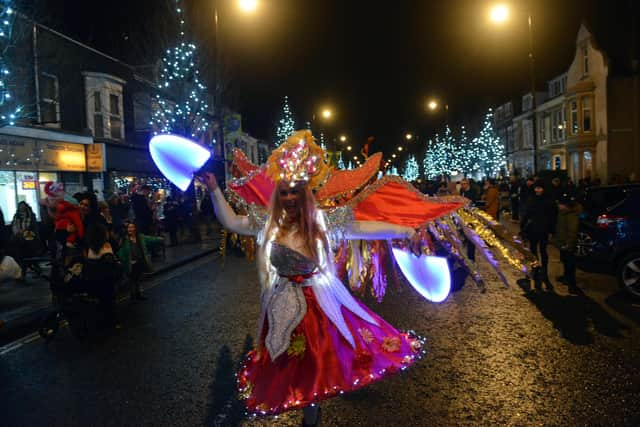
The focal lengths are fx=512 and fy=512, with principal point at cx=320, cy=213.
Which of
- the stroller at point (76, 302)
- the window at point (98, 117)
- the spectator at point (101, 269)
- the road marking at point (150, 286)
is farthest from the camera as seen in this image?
the window at point (98, 117)

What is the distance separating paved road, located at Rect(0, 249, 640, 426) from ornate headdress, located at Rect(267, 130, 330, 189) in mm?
1898

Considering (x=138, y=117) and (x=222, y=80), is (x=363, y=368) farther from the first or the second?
(x=138, y=117)

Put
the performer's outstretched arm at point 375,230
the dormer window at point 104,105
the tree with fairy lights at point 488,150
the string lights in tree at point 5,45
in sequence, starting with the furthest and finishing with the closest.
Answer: the tree with fairy lights at point 488,150, the dormer window at point 104,105, the string lights in tree at point 5,45, the performer's outstretched arm at point 375,230

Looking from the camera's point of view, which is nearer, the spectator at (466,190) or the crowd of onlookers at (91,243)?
the crowd of onlookers at (91,243)

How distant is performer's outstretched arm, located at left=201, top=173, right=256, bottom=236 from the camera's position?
3.73 meters

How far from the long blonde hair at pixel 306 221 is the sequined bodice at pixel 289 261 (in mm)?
69

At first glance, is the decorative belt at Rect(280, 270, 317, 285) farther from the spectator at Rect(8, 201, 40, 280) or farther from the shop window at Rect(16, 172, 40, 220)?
the shop window at Rect(16, 172, 40, 220)

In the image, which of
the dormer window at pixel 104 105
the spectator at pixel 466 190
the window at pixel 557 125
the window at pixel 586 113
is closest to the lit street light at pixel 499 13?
the spectator at pixel 466 190

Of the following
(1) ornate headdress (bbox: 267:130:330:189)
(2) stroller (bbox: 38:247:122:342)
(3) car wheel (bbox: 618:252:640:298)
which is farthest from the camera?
(3) car wheel (bbox: 618:252:640:298)

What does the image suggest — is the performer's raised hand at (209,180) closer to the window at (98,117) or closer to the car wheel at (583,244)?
the car wheel at (583,244)

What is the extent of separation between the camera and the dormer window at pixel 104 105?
22.2 m

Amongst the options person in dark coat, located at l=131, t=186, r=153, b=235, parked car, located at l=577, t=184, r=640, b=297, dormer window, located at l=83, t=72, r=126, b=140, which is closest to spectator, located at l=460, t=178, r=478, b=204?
parked car, located at l=577, t=184, r=640, b=297

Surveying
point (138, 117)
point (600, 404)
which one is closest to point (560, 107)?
point (138, 117)

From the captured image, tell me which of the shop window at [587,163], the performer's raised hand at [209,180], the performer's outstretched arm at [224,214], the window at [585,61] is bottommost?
the performer's outstretched arm at [224,214]
